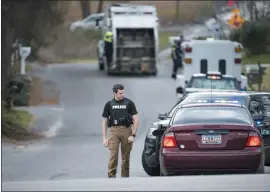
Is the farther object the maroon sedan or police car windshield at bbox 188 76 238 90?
police car windshield at bbox 188 76 238 90

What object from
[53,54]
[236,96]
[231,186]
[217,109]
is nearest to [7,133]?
[236,96]

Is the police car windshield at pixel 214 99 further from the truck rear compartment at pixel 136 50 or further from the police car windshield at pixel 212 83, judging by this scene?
the truck rear compartment at pixel 136 50

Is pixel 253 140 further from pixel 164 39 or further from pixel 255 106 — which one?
pixel 164 39

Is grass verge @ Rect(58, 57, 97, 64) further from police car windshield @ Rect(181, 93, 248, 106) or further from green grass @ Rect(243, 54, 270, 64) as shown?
police car windshield @ Rect(181, 93, 248, 106)

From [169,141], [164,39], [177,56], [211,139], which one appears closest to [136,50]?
[177,56]

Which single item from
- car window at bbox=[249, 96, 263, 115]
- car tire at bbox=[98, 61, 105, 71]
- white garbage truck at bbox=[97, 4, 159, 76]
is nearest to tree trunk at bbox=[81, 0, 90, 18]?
car tire at bbox=[98, 61, 105, 71]

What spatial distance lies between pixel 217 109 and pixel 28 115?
17.7m

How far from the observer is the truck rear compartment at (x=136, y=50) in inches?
1741

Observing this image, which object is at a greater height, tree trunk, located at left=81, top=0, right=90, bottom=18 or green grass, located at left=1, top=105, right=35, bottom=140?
tree trunk, located at left=81, top=0, right=90, bottom=18

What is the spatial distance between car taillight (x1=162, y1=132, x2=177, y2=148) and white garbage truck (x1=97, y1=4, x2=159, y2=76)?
29.6 m

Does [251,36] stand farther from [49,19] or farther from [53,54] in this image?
[53,54]

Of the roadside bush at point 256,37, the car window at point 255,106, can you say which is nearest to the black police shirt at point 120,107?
the car window at point 255,106

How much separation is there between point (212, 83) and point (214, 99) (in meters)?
9.19

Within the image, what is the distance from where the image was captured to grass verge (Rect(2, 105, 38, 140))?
2715 cm
